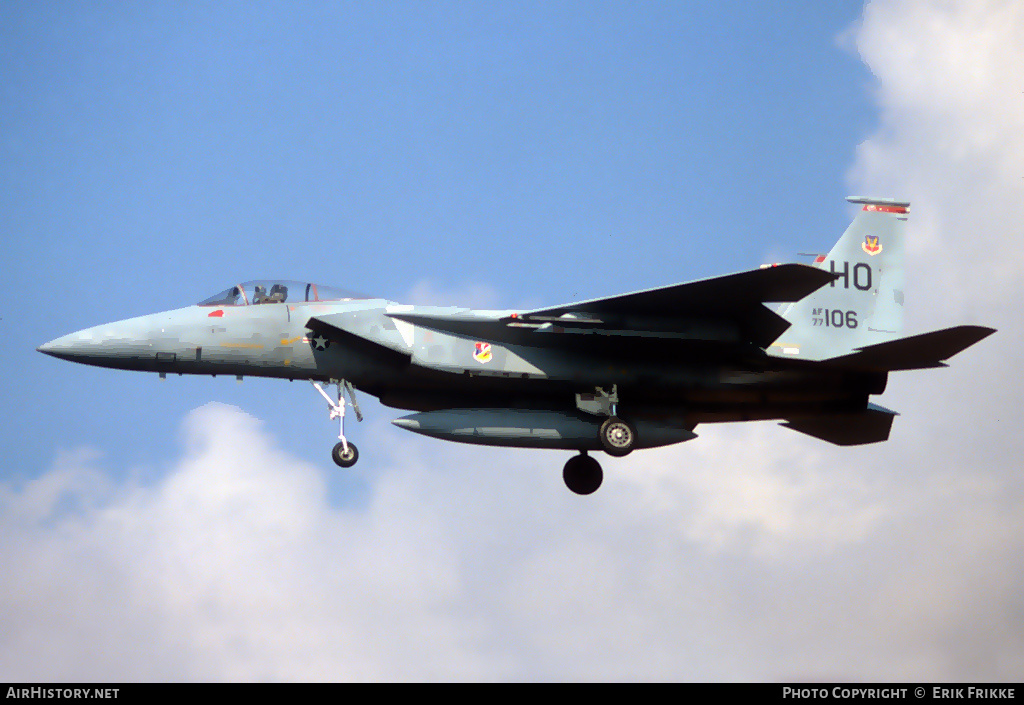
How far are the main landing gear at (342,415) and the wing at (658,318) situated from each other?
1.52 metres

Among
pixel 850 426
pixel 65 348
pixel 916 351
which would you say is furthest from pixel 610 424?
pixel 65 348

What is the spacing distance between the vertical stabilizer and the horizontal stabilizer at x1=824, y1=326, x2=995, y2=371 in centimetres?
85

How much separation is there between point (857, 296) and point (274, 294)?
1022 centimetres

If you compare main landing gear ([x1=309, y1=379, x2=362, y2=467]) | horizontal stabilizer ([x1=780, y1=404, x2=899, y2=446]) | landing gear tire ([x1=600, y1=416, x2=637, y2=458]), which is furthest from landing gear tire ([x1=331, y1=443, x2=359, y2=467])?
horizontal stabilizer ([x1=780, y1=404, x2=899, y2=446])

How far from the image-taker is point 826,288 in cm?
2141

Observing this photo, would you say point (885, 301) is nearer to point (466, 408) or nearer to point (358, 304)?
point (466, 408)

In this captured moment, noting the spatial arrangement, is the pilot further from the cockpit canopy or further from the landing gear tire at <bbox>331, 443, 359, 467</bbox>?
the landing gear tire at <bbox>331, 443, 359, 467</bbox>

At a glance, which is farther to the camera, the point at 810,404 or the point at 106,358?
the point at 810,404

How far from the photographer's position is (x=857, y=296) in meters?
21.5

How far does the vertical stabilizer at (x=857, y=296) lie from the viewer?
21078 millimetres

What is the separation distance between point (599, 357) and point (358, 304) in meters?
4.17

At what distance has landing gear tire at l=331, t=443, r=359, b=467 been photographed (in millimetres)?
19859

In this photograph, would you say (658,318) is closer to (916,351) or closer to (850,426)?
(916,351)
